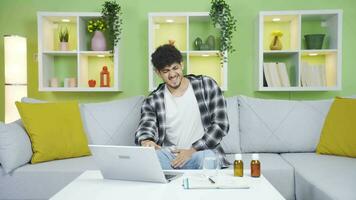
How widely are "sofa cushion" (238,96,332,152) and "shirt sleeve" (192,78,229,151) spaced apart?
2.05ft

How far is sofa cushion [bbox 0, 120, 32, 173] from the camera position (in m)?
2.51

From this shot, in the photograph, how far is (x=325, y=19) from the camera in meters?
3.83

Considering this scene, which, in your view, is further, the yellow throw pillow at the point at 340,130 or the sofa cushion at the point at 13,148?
the yellow throw pillow at the point at 340,130

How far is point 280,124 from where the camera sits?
3.15 m

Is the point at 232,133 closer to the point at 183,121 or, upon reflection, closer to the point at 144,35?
the point at 183,121

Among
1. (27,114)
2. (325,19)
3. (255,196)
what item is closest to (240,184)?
(255,196)

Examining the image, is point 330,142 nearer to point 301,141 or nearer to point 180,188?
point 301,141

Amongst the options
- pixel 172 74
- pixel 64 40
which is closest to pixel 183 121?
pixel 172 74

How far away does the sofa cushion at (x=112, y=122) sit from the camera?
10.2ft

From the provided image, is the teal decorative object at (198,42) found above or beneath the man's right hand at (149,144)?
above

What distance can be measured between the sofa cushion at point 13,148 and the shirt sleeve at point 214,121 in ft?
3.62

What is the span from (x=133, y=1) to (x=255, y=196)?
9.42 feet

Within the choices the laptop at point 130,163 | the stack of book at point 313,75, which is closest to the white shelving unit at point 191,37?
the stack of book at point 313,75

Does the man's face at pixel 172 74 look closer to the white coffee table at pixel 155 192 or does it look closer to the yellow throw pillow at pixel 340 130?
the white coffee table at pixel 155 192
